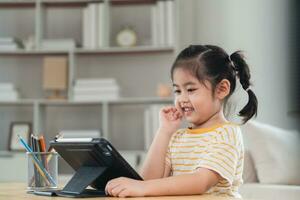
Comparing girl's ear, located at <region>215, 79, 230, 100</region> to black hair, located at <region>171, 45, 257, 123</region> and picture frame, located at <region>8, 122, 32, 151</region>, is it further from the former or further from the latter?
picture frame, located at <region>8, 122, 32, 151</region>

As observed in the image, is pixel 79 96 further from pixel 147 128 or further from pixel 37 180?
pixel 37 180

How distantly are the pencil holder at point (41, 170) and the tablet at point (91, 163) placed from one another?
0.15 ft

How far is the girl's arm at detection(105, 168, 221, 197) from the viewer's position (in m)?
1.25

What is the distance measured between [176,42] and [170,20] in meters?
0.15

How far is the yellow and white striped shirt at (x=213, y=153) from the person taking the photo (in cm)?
138

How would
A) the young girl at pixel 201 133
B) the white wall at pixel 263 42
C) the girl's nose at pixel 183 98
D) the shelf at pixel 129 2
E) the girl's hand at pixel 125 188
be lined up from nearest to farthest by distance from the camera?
the girl's hand at pixel 125 188, the young girl at pixel 201 133, the girl's nose at pixel 183 98, the white wall at pixel 263 42, the shelf at pixel 129 2

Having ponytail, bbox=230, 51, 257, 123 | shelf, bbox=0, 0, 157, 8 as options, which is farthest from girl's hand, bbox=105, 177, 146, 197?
shelf, bbox=0, 0, 157, 8

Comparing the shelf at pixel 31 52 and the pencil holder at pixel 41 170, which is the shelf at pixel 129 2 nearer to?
the shelf at pixel 31 52

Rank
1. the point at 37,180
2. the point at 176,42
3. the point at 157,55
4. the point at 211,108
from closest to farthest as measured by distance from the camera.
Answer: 1. the point at 37,180
2. the point at 211,108
3. the point at 176,42
4. the point at 157,55

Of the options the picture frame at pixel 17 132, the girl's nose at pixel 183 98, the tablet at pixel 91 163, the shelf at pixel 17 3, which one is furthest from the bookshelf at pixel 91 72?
the tablet at pixel 91 163

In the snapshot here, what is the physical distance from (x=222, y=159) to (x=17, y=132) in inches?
123

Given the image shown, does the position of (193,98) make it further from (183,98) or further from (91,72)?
(91,72)

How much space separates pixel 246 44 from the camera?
412 cm

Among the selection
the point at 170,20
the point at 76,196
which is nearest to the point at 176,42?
the point at 170,20
